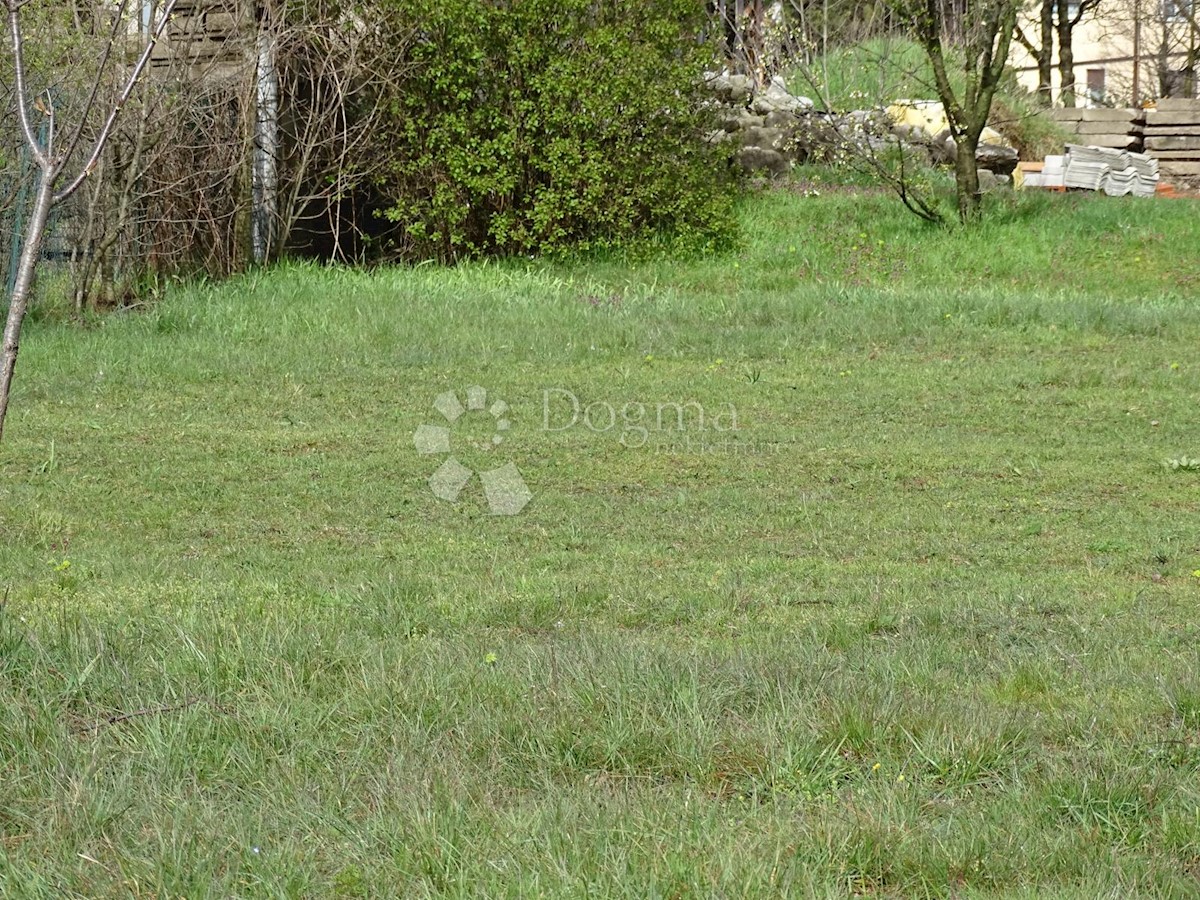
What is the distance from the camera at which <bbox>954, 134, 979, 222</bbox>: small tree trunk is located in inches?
663

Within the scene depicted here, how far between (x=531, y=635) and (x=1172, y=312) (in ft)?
33.7

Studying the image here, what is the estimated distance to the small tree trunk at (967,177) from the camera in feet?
55.3

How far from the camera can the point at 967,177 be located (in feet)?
55.7

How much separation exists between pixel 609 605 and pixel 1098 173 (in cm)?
1786

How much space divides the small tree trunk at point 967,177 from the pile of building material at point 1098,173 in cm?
464

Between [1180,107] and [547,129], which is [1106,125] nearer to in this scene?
[1180,107]

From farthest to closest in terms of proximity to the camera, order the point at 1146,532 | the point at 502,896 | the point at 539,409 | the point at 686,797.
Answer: the point at 539,409, the point at 1146,532, the point at 686,797, the point at 502,896

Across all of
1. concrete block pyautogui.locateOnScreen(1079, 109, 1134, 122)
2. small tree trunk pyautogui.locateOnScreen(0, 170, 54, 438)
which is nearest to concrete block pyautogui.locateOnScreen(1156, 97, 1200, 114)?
concrete block pyautogui.locateOnScreen(1079, 109, 1134, 122)

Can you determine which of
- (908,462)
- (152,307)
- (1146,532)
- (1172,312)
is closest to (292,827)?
(1146,532)

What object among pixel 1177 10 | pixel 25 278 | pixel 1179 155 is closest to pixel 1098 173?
pixel 1179 155

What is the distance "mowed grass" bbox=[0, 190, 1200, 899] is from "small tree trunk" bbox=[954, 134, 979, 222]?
12.4 feet

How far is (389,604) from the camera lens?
5344mm

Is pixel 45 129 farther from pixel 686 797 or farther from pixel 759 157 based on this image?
pixel 686 797

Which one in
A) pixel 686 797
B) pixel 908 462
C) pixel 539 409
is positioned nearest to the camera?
pixel 686 797
